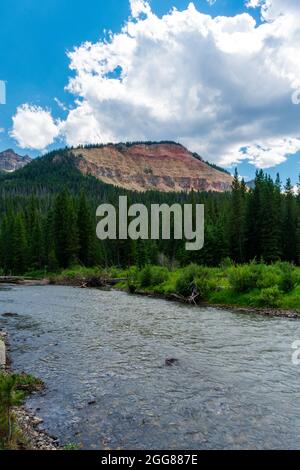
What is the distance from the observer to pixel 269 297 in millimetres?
30609

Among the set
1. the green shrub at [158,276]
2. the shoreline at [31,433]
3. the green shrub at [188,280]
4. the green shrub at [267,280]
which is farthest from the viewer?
the green shrub at [158,276]

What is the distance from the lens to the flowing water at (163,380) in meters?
9.69

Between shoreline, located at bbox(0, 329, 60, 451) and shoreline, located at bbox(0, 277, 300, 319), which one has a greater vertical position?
shoreline, located at bbox(0, 329, 60, 451)

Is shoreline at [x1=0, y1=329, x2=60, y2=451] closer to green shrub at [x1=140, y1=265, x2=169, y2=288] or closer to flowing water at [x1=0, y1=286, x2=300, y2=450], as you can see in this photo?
flowing water at [x1=0, y1=286, x2=300, y2=450]

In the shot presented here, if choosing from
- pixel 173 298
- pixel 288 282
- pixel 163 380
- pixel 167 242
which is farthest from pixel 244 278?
pixel 167 242

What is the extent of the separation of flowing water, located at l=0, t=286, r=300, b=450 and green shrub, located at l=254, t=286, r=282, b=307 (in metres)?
4.20

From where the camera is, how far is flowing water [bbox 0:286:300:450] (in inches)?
381

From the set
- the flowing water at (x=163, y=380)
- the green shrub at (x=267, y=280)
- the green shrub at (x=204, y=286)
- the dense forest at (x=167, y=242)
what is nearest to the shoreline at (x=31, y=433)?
the flowing water at (x=163, y=380)

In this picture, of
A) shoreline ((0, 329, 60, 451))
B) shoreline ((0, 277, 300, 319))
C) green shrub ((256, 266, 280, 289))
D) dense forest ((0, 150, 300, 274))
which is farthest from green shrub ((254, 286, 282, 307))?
dense forest ((0, 150, 300, 274))

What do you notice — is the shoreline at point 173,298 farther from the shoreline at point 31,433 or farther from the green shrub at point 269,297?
the shoreline at point 31,433

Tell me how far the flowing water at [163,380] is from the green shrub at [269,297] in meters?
4.20

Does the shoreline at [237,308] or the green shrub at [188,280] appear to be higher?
the green shrub at [188,280]

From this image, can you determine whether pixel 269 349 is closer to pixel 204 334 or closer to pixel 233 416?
pixel 204 334
